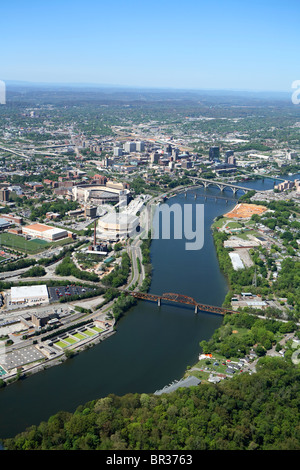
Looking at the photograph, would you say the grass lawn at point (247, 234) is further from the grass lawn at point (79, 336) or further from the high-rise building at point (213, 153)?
the high-rise building at point (213, 153)

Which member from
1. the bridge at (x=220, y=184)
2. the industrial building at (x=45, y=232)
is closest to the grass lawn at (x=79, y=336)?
the industrial building at (x=45, y=232)

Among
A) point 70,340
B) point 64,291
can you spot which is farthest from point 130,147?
point 70,340

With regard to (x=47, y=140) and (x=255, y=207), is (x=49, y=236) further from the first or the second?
(x=47, y=140)

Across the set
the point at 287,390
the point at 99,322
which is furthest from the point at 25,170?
the point at 287,390

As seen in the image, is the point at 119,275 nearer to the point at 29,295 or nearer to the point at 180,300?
the point at 180,300

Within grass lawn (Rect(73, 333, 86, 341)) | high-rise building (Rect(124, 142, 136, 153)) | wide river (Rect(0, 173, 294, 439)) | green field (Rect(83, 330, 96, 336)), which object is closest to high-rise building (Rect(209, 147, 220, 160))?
high-rise building (Rect(124, 142, 136, 153))

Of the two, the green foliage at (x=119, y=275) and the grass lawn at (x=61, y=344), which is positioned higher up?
the green foliage at (x=119, y=275)
